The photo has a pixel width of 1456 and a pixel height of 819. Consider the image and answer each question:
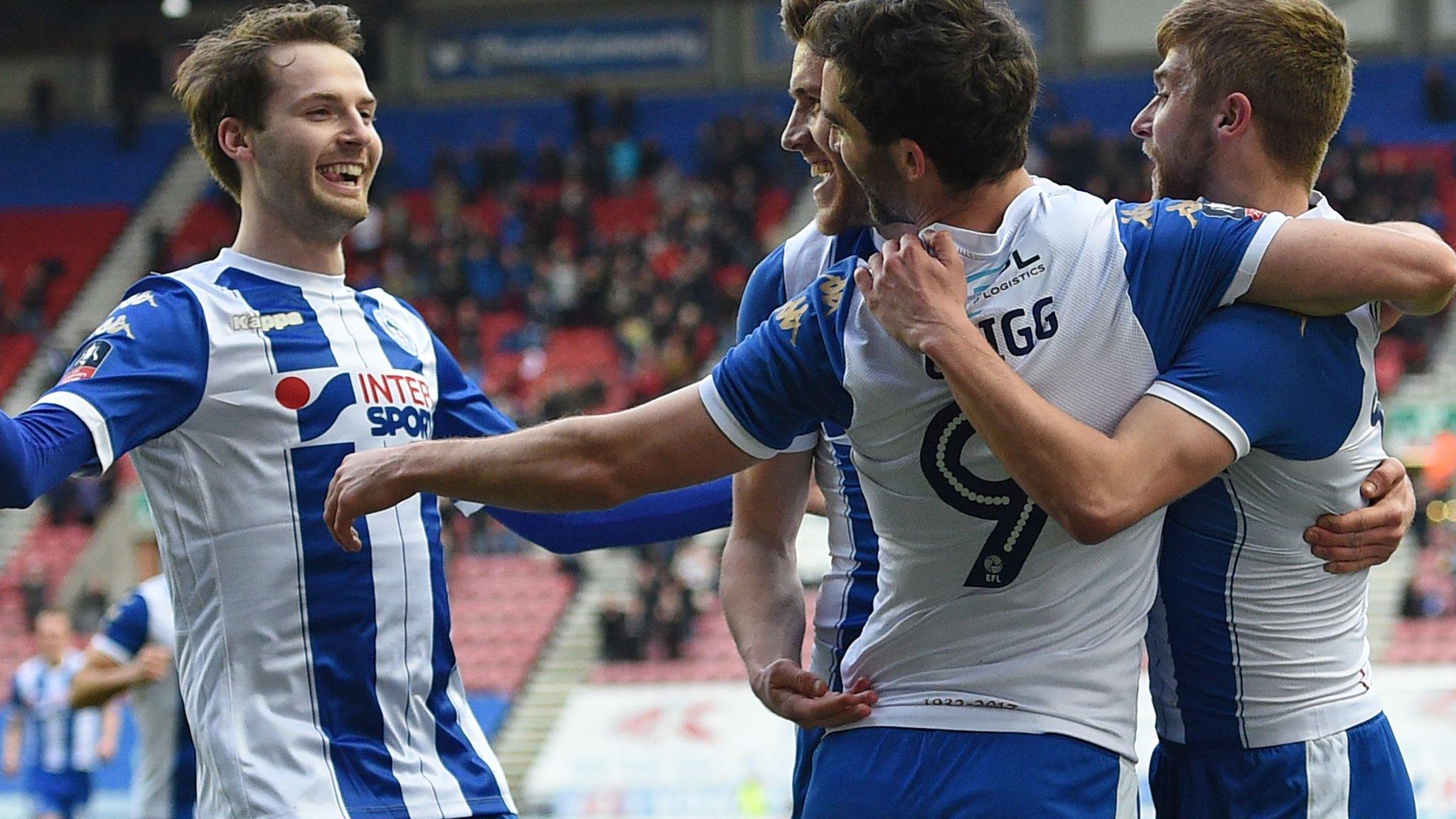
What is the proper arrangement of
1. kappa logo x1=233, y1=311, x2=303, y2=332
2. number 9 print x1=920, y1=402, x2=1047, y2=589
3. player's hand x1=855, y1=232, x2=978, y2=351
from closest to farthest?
player's hand x1=855, y1=232, x2=978, y2=351, number 9 print x1=920, y1=402, x2=1047, y2=589, kappa logo x1=233, y1=311, x2=303, y2=332

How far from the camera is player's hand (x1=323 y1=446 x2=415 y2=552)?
2.80 meters

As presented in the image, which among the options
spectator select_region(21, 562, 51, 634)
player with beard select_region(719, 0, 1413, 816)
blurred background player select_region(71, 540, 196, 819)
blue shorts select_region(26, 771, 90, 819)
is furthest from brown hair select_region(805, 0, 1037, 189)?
spectator select_region(21, 562, 51, 634)

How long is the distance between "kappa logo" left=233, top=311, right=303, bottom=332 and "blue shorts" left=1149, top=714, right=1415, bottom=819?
6.68 ft

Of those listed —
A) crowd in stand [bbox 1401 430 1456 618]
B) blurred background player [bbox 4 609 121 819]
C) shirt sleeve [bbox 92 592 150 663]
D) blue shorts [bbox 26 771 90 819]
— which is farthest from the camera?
crowd in stand [bbox 1401 430 1456 618]

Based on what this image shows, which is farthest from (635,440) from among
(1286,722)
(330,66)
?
(330,66)

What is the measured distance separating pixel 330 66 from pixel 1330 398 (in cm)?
234

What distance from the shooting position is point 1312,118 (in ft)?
10.1

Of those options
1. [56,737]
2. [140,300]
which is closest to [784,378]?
[140,300]

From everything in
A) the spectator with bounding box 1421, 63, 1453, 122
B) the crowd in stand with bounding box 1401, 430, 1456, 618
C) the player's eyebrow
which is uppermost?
the player's eyebrow

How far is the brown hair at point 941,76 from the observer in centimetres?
259

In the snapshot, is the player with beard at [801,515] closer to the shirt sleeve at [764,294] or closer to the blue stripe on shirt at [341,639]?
the shirt sleeve at [764,294]

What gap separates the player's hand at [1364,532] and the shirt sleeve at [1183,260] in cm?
52

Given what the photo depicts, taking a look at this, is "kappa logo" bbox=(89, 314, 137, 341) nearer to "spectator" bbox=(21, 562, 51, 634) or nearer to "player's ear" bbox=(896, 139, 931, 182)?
"player's ear" bbox=(896, 139, 931, 182)

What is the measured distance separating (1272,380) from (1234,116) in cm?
58
